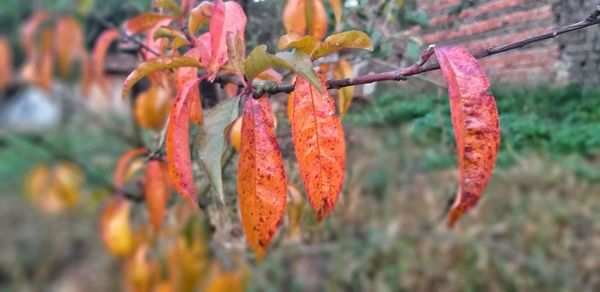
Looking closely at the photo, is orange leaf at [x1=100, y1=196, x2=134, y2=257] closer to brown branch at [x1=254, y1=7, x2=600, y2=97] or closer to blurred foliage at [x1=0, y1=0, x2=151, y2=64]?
blurred foliage at [x1=0, y1=0, x2=151, y2=64]

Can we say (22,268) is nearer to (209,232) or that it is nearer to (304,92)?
(209,232)

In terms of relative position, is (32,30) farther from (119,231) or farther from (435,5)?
(435,5)

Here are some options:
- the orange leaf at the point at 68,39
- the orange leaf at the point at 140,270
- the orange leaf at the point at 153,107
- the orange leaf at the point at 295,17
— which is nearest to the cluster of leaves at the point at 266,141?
the orange leaf at the point at 295,17

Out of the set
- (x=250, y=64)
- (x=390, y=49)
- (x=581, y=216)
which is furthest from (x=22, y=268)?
(x=250, y=64)

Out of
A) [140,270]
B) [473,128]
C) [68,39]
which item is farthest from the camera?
[68,39]

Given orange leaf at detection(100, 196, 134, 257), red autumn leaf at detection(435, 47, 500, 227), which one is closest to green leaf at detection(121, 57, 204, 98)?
red autumn leaf at detection(435, 47, 500, 227)

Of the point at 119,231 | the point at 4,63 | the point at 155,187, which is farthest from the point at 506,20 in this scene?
the point at 4,63
